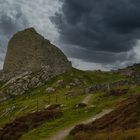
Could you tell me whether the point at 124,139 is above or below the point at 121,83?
below

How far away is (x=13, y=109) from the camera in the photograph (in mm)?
148250

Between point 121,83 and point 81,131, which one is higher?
point 121,83

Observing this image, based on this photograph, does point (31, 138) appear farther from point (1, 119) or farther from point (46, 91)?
point (46, 91)

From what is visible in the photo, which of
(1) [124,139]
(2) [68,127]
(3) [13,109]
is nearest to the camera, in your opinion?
(1) [124,139]

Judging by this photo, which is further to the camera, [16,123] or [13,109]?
[13,109]

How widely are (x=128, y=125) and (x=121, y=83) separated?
105260mm

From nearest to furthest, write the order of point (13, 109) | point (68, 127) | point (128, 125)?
point (128, 125) < point (68, 127) < point (13, 109)

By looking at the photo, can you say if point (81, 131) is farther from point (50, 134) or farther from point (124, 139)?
point (124, 139)

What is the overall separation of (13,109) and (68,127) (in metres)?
91.8

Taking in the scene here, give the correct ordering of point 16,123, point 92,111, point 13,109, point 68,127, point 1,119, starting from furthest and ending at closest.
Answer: point 13,109 < point 1,119 < point 92,111 < point 16,123 < point 68,127

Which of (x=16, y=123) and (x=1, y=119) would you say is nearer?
(x=16, y=123)

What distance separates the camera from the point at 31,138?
5291 centimetres

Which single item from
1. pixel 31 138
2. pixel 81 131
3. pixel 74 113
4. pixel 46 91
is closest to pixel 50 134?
pixel 31 138

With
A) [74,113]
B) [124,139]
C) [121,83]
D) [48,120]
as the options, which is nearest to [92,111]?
[74,113]
